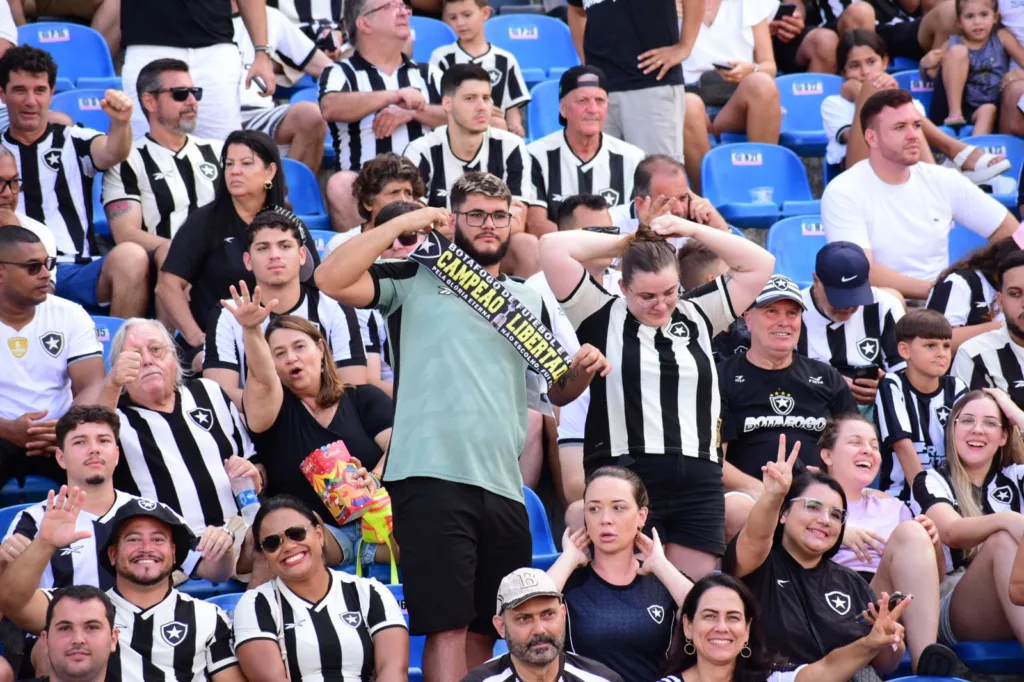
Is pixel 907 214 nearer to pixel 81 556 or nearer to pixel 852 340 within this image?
pixel 852 340

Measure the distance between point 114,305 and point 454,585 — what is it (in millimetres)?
2721

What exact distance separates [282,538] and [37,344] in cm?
157

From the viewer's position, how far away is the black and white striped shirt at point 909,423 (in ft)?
19.4

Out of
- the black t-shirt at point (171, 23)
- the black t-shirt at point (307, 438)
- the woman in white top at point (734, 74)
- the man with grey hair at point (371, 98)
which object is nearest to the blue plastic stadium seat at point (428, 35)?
the man with grey hair at point (371, 98)

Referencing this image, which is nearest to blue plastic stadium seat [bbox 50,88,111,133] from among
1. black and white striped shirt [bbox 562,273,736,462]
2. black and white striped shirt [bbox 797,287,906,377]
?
black and white striped shirt [bbox 562,273,736,462]

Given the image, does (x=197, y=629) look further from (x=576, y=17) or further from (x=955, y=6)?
(x=955, y=6)

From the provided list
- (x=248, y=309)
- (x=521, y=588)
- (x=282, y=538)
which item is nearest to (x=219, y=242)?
(x=248, y=309)

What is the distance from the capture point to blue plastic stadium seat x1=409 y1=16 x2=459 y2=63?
888 centimetres

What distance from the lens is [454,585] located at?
4.46 m

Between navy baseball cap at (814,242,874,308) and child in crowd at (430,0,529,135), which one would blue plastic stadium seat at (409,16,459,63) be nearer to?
child in crowd at (430,0,529,135)

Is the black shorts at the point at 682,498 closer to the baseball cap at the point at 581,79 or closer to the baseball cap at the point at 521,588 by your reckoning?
the baseball cap at the point at 521,588

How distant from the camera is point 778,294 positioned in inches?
231

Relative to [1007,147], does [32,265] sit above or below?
below

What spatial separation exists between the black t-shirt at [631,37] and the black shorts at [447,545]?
376 cm
